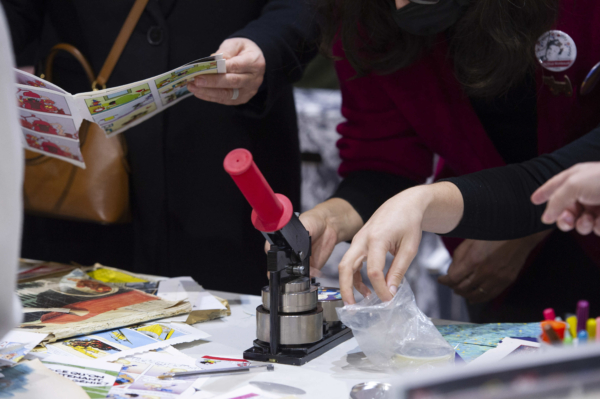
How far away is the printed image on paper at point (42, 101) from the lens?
905 mm

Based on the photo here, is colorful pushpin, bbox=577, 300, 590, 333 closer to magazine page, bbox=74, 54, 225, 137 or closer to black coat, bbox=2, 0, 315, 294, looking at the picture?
magazine page, bbox=74, 54, 225, 137

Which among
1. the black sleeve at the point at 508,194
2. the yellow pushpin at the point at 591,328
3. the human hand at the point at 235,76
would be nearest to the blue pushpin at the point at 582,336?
the yellow pushpin at the point at 591,328

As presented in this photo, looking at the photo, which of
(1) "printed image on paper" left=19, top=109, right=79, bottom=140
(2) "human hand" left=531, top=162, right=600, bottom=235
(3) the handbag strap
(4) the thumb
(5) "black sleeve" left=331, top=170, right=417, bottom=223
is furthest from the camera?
(3) the handbag strap

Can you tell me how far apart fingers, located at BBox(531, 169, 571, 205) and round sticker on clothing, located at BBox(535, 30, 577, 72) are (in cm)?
49

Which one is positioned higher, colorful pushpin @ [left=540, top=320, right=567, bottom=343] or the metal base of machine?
colorful pushpin @ [left=540, top=320, right=567, bottom=343]

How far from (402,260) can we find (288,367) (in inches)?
8.6

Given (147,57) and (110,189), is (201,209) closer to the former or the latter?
(110,189)

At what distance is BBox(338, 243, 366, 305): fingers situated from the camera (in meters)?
0.80

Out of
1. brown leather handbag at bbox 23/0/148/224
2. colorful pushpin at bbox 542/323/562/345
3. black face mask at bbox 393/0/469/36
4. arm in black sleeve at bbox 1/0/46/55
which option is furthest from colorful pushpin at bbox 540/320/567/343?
arm in black sleeve at bbox 1/0/46/55

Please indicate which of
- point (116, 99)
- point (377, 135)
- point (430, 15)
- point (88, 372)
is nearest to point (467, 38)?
point (430, 15)

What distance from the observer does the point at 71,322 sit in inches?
34.3

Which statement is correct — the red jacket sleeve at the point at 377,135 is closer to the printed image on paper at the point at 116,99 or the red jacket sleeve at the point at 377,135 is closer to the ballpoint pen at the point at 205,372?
the printed image on paper at the point at 116,99

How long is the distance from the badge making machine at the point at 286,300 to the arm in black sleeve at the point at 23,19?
3.09 feet

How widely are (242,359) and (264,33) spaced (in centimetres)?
67
